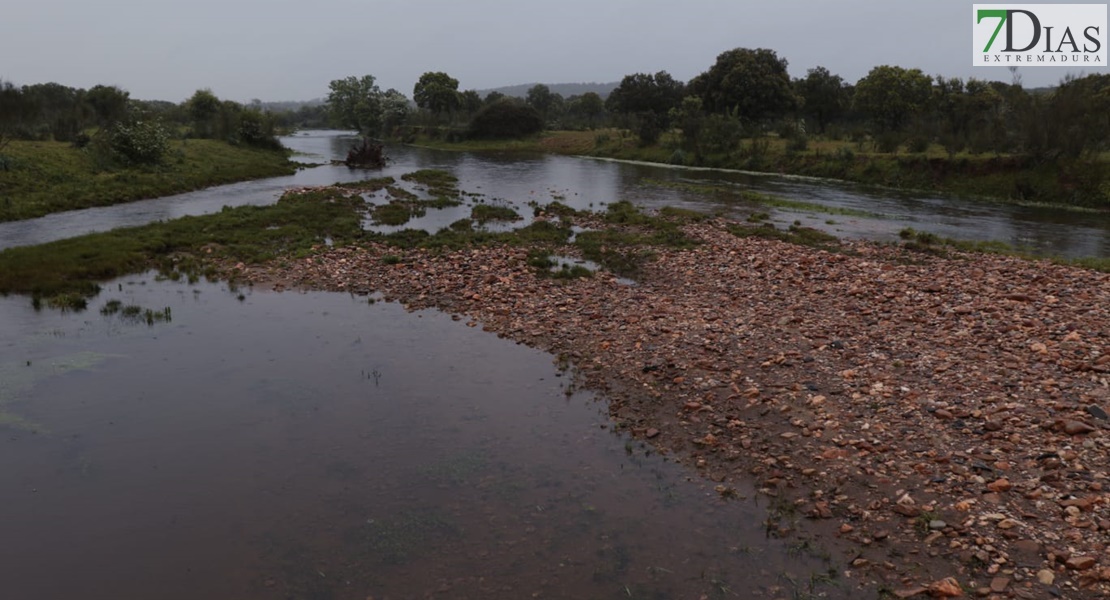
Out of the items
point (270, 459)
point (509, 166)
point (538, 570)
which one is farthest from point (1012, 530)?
point (509, 166)

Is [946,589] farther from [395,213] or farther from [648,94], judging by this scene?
[648,94]

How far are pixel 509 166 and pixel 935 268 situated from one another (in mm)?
54913

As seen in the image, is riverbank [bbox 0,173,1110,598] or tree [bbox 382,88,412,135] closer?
riverbank [bbox 0,173,1110,598]

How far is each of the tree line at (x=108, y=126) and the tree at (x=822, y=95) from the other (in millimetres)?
75195

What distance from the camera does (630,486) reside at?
1079cm

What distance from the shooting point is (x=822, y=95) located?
95.5 meters

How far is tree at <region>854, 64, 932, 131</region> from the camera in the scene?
247 feet

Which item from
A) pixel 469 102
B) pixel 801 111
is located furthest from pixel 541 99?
pixel 801 111

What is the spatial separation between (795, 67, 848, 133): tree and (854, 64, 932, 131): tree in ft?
52.1

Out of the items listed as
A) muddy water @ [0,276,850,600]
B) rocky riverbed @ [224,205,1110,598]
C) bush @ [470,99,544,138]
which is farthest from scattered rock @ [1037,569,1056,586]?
bush @ [470,99,544,138]

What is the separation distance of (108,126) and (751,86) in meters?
72.1

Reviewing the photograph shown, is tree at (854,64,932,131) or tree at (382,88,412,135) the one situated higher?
tree at (382,88,412,135)

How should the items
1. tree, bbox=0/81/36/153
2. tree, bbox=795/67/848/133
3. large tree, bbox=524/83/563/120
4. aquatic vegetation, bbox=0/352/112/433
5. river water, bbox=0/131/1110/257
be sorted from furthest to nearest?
1. large tree, bbox=524/83/563/120
2. tree, bbox=795/67/848/133
3. tree, bbox=0/81/36/153
4. river water, bbox=0/131/1110/257
5. aquatic vegetation, bbox=0/352/112/433

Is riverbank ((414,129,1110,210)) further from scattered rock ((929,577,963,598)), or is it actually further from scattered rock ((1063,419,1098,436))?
scattered rock ((929,577,963,598))
